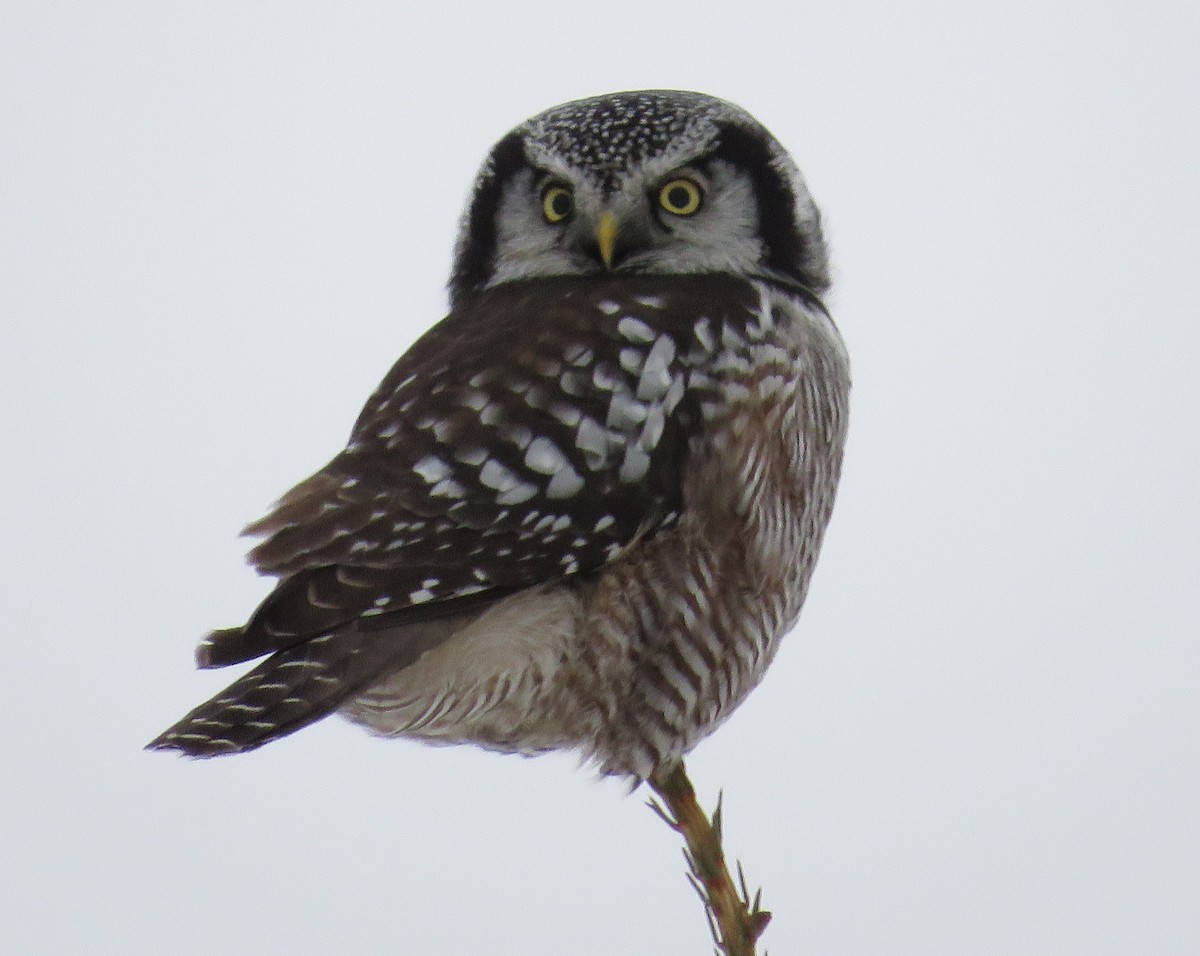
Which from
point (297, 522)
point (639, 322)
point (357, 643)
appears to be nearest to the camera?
point (357, 643)

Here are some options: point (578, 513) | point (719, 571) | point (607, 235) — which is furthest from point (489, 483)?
point (607, 235)

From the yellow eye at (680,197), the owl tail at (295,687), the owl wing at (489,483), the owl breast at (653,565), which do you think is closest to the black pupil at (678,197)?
the yellow eye at (680,197)

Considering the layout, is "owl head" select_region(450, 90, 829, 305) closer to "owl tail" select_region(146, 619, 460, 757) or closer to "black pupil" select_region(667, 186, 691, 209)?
"black pupil" select_region(667, 186, 691, 209)

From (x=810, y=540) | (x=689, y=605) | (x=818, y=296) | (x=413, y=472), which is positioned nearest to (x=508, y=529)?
(x=413, y=472)

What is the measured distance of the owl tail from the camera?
6.13 ft

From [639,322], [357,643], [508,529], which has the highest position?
[639,322]

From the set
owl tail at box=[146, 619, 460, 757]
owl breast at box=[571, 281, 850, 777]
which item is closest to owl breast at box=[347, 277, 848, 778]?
owl breast at box=[571, 281, 850, 777]

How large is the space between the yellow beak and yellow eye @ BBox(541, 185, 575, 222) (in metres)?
0.11

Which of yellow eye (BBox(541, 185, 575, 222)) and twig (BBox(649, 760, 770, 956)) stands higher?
yellow eye (BBox(541, 185, 575, 222))

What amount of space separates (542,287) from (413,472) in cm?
61

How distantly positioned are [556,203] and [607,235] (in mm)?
192

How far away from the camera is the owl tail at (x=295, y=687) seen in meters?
1.87

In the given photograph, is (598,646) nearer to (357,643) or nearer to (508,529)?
(508,529)

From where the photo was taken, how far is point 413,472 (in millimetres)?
2211
